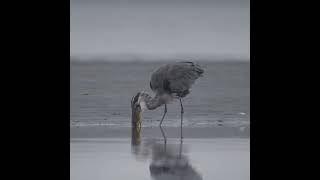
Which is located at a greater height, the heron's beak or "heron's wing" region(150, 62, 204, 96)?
"heron's wing" region(150, 62, 204, 96)

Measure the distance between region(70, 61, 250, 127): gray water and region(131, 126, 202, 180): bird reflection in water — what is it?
1022 millimetres

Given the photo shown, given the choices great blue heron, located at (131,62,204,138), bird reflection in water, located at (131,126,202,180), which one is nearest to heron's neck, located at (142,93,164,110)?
great blue heron, located at (131,62,204,138)

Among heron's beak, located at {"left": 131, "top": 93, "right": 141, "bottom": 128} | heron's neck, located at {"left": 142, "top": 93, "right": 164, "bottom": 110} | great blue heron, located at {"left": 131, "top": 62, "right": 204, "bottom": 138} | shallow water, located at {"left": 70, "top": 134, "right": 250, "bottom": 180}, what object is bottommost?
shallow water, located at {"left": 70, "top": 134, "right": 250, "bottom": 180}

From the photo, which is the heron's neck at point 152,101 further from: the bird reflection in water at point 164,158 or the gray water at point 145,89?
the bird reflection in water at point 164,158

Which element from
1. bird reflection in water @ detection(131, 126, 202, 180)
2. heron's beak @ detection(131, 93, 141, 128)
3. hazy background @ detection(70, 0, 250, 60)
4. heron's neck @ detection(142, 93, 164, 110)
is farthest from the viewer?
hazy background @ detection(70, 0, 250, 60)

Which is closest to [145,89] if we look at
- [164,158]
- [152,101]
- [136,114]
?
[152,101]

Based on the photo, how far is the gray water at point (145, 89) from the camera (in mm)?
8711

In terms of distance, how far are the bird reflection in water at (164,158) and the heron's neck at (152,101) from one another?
85cm

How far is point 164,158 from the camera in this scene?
6.24m

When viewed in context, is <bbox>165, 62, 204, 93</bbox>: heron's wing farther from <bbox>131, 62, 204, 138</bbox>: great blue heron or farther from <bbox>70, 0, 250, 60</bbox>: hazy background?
<bbox>70, 0, 250, 60</bbox>: hazy background

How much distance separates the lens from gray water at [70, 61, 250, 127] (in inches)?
343

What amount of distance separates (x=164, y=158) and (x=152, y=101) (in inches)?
101

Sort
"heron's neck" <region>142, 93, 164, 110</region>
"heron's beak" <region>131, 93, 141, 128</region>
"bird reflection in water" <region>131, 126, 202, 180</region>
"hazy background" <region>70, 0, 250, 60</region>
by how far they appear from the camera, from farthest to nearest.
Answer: "hazy background" <region>70, 0, 250, 60</region>
"heron's neck" <region>142, 93, 164, 110</region>
"heron's beak" <region>131, 93, 141, 128</region>
"bird reflection in water" <region>131, 126, 202, 180</region>
